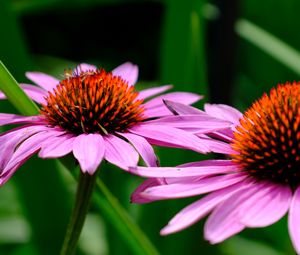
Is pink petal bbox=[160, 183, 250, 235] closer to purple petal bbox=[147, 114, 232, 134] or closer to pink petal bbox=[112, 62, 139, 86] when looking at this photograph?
purple petal bbox=[147, 114, 232, 134]

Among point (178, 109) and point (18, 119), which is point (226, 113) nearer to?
point (178, 109)

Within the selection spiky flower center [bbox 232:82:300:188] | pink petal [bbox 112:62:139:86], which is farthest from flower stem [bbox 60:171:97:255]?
pink petal [bbox 112:62:139:86]

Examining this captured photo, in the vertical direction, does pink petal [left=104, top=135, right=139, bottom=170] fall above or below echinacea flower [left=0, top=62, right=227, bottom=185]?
below

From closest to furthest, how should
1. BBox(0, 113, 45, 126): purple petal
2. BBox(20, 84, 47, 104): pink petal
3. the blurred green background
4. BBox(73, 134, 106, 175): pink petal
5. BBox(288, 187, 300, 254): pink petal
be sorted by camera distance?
BBox(288, 187, 300, 254): pink petal < BBox(73, 134, 106, 175): pink petal < BBox(0, 113, 45, 126): purple petal < BBox(20, 84, 47, 104): pink petal < the blurred green background

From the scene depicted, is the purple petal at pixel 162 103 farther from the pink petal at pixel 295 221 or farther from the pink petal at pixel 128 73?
the pink petal at pixel 295 221

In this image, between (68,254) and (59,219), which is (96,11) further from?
(68,254)

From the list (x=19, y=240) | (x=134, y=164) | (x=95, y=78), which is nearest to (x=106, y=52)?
(x=19, y=240)

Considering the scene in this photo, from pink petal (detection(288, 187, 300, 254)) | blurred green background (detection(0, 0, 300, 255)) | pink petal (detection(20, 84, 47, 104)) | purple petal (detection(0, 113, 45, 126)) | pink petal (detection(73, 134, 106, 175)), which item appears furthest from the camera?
blurred green background (detection(0, 0, 300, 255))

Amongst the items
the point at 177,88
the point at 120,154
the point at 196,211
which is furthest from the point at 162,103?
the point at 177,88
